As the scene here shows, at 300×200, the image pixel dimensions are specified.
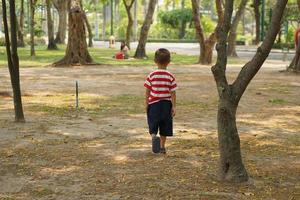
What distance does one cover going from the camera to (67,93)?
550 inches

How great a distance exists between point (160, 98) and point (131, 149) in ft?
2.73

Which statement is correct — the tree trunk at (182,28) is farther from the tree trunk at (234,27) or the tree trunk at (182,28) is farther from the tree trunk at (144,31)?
the tree trunk at (144,31)

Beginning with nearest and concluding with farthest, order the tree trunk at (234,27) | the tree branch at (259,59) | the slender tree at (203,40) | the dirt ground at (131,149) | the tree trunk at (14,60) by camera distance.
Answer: the dirt ground at (131,149)
the tree branch at (259,59)
the tree trunk at (14,60)
the slender tree at (203,40)
the tree trunk at (234,27)

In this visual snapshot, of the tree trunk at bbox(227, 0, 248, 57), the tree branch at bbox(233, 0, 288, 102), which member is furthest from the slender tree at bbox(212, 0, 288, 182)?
the tree trunk at bbox(227, 0, 248, 57)

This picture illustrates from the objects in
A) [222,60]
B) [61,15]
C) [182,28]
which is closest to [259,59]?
[222,60]

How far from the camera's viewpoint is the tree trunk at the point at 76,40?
80.1 ft

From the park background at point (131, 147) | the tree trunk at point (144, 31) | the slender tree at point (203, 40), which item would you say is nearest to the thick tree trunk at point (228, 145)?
the park background at point (131, 147)

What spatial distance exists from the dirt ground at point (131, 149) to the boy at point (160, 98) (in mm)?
289

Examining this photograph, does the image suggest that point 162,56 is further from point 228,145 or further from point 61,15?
point 61,15

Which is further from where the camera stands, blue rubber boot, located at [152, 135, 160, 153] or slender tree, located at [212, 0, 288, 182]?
blue rubber boot, located at [152, 135, 160, 153]

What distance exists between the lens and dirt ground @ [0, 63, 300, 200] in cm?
555

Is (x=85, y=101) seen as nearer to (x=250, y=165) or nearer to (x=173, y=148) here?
(x=173, y=148)

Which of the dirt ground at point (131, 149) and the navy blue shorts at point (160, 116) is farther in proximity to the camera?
the navy blue shorts at point (160, 116)

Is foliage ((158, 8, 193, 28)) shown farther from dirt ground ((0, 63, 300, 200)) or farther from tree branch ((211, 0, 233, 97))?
tree branch ((211, 0, 233, 97))
